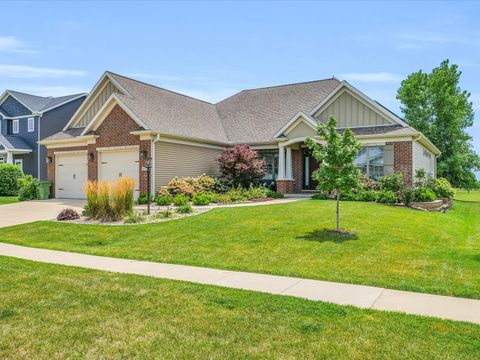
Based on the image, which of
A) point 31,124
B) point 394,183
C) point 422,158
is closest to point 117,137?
point 394,183

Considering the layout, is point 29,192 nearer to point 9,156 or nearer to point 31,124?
point 9,156

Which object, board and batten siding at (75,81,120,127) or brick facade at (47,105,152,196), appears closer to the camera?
brick facade at (47,105,152,196)

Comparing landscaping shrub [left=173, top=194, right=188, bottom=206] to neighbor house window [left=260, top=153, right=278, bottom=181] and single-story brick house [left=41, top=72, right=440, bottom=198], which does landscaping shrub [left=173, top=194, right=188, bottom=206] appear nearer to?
single-story brick house [left=41, top=72, right=440, bottom=198]


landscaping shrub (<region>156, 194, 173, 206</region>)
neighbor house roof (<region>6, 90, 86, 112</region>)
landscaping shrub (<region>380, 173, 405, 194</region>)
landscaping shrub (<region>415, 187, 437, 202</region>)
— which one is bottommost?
landscaping shrub (<region>156, 194, 173, 206</region>)

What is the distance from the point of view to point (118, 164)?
20.6 metres

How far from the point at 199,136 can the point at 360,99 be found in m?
8.77

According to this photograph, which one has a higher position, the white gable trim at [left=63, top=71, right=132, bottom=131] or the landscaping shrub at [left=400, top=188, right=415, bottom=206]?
the white gable trim at [left=63, top=71, right=132, bottom=131]

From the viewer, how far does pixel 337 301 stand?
555 centimetres

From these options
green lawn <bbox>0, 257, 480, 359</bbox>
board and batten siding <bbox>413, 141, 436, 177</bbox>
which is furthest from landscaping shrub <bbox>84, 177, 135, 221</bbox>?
board and batten siding <bbox>413, 141, 436, 177</bbox>

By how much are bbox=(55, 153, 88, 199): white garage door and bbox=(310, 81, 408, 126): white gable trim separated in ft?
43.7

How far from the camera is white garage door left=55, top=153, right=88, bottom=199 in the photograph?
2255 centimetres

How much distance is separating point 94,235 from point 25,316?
6.33 metres

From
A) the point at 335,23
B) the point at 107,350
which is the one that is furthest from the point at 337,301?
the point at 335,23

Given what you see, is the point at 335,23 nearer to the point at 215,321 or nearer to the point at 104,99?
the point at 215,321
